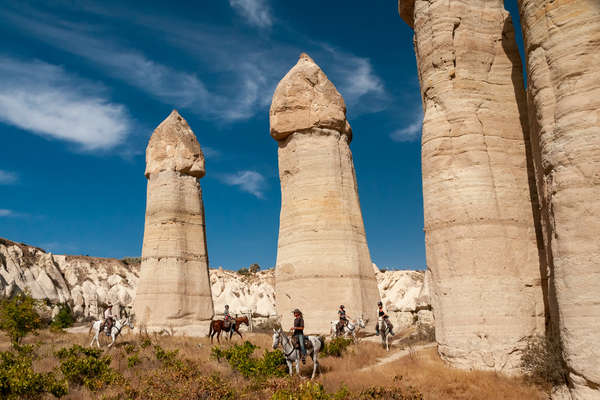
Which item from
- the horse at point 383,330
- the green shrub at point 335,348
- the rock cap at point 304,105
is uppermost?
the rock cap at point 304,105

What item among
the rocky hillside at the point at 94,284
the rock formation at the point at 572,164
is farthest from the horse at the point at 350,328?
the rocky hillside at the point at 94,284

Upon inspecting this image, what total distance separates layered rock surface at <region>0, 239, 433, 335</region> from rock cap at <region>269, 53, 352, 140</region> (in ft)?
71.4

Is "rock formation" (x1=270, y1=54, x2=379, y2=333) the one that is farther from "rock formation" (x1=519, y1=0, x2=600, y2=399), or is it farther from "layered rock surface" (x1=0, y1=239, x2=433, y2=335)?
"layered rock surface" (x1=0, y1=239, x2=433, y2=335)

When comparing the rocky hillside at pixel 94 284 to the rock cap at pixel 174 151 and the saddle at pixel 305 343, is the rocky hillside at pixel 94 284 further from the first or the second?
the saddle at pixel 305 343

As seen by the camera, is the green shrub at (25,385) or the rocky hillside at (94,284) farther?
the rocky hillside at (94,284)

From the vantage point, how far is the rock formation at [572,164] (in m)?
6.91

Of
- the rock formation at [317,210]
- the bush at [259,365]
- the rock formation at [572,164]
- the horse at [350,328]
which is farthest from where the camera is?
the rock formation at [317,210]

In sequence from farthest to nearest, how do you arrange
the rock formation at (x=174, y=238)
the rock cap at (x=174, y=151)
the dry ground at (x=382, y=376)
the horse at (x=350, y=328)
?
the rock cap at (x=174, y=151) → the rock formation at (x=174, y=238) → the horse at (x=350, y=328) → the dry ground at (x=382, y=376)

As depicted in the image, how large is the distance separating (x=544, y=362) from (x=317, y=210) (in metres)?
9.57

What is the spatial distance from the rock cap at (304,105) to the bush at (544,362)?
1111cm

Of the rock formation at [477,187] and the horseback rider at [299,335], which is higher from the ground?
the rock formation at [477,187]

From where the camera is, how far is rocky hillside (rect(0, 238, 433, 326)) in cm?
4053

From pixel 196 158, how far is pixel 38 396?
16.5 m

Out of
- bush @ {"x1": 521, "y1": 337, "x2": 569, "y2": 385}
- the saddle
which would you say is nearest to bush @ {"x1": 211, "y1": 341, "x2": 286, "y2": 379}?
the saddle
